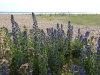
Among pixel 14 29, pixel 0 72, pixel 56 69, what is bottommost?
pixel 56 69

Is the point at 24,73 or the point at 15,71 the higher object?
the point at 24,73

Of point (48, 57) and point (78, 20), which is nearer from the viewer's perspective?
point (48, 57)

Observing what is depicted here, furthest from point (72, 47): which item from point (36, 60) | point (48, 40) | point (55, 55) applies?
point (36, 60)

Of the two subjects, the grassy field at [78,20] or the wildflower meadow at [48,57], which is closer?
the wildflower meadow at [48,57]

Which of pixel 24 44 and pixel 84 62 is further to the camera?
pixel 24 44

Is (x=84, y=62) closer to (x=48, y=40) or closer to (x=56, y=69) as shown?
(x=56, y=69)

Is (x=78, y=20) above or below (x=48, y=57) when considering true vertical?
below

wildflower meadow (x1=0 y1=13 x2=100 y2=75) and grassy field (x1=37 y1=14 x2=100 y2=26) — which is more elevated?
wildflower meadow (x1=0 y1=13 x2=100 y2=75)

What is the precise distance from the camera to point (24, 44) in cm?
789

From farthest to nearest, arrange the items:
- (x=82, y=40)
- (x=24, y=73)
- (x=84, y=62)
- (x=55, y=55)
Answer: (x=82, y=40)
(x=55, y=55)
(x=84, y=62)
(x=24, y=73)

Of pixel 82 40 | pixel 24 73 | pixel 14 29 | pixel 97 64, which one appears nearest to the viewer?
pixel 24 73

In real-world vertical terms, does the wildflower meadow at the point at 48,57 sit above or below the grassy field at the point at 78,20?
above

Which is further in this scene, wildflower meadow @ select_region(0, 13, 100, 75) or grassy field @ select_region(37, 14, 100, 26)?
grassy field @ select_region(37, 14, 100, 26)

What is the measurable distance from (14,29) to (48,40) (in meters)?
1.33
